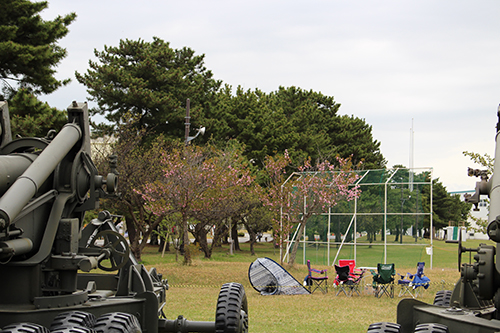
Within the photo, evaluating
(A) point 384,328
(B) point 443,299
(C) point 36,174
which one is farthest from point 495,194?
(C) point 36,174

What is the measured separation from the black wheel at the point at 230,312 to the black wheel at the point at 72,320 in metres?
1.93

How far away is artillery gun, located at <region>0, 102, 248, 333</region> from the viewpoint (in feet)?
15.8

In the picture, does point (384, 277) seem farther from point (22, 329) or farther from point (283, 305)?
point (22, 329)

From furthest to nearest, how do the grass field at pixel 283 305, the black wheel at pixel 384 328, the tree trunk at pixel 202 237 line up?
1. the tree trunk at pixel 202 237
2. the grass field at pixel 283 305
3. the black wheel at pixel 384 328

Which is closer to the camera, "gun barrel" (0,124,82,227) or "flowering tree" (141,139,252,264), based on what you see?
"gun barrel" (0,124,82,227)

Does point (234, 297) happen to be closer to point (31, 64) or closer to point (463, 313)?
point (463, 313)

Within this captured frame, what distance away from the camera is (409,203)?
25.5 metres

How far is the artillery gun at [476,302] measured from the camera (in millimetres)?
4809

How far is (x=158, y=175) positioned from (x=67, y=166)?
19202 mm

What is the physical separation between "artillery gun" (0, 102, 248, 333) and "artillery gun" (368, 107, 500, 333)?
201 cm

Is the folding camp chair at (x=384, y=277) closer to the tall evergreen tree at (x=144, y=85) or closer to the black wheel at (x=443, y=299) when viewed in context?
the black wheel at (x=443, y=299)

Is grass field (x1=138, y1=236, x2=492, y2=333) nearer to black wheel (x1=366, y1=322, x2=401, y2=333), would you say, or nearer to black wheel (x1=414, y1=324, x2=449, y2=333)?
black wheel (x1=366, y1=322, x2=401, y2=333)

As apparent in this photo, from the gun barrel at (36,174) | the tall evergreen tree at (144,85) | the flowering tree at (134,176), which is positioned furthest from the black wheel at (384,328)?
the tall evergreen tree at (144,85)

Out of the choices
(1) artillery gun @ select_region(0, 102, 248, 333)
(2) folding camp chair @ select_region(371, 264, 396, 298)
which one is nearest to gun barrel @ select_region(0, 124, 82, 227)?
(1) artillery gun @ select_region(0, 102, 248, 333)
